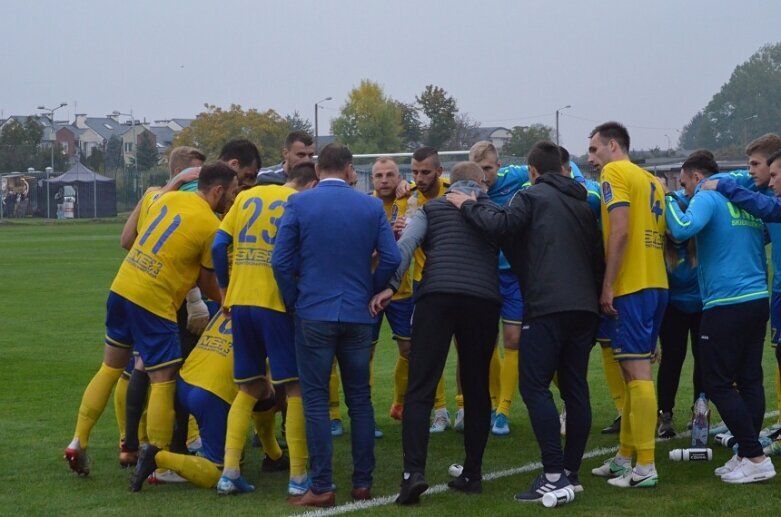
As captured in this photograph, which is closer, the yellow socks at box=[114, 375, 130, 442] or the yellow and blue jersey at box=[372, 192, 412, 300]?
the yellow socks at box=[114, 375, 130, 442]


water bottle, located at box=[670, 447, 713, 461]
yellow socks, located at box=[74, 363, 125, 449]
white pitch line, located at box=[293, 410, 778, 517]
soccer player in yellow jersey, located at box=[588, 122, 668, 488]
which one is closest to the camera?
white pitch line, located at box=[293, 410, 778, 517]

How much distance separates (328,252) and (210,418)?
1.50m

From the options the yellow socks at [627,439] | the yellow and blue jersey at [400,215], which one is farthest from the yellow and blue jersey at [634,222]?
the yellow and blue jersey at [400,215]

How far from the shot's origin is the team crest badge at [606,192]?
6746 mm

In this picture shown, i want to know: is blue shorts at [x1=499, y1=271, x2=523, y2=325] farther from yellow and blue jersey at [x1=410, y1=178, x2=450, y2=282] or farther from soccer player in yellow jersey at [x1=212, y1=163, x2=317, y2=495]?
soccer player in yellow jersey at [x1=212, y1=163, x2=317, y2=495]

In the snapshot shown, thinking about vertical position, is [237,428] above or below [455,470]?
above

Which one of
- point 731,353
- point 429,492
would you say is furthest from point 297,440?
point 731,353

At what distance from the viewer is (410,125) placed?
253 feet

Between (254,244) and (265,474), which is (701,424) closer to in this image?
(265,474)

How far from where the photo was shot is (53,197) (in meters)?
63.2

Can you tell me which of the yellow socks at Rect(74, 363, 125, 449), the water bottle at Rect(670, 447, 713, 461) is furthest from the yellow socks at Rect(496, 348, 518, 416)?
the yellow socks at Rect(74, 363, 125, 449)

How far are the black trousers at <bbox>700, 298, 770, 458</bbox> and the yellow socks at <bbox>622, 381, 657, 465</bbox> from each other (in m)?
0.46

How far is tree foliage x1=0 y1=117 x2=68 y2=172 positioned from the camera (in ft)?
252

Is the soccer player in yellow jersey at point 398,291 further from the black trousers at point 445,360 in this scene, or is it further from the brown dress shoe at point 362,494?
the brown dress shoe at point 362,494
